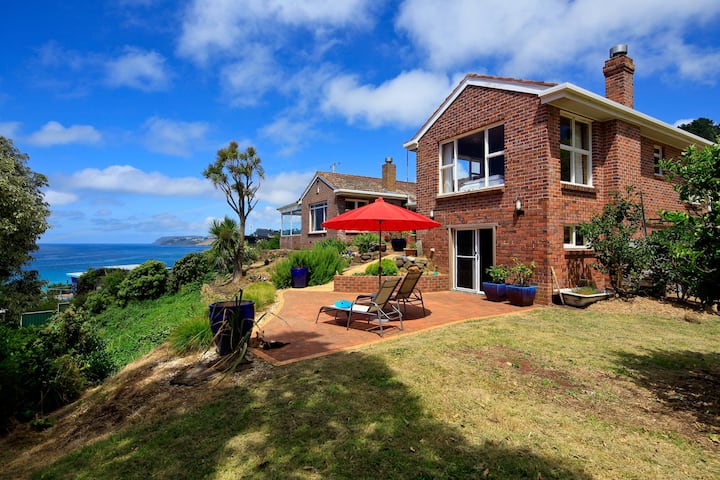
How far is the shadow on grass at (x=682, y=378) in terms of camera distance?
3.51 metres

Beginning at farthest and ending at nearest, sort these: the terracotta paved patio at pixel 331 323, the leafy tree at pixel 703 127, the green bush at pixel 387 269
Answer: the leafy tree at pixel 703 127
the green bush at pixel 387 269
the terracotta paved patio at pixel 331 323

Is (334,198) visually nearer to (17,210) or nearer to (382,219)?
(17,210)

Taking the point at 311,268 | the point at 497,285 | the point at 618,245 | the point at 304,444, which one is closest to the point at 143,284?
the point at 311,268

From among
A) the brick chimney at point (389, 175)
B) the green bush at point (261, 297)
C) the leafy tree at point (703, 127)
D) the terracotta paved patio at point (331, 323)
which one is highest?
the leafy tree at point (703, 127)

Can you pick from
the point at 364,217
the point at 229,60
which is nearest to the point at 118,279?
the point at 229,60

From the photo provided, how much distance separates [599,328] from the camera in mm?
6727

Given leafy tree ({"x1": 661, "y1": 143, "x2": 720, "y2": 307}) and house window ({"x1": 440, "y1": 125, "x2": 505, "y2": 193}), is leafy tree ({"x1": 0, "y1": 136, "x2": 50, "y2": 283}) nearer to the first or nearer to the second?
house window ({"x1": 440, "y1": 125, "x2": 505, "y2": 193})

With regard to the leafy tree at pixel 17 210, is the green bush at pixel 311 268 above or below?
below

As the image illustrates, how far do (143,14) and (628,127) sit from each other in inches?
561

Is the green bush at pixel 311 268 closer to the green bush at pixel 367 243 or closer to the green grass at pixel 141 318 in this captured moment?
the green grass at pixel 141 318

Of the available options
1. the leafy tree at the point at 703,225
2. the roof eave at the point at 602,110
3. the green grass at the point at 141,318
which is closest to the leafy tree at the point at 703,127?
the roof eave at the point at 602,110

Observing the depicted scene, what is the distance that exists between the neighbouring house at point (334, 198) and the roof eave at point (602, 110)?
11.8m

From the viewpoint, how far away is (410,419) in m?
3.24

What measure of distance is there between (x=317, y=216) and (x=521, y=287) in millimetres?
19828
